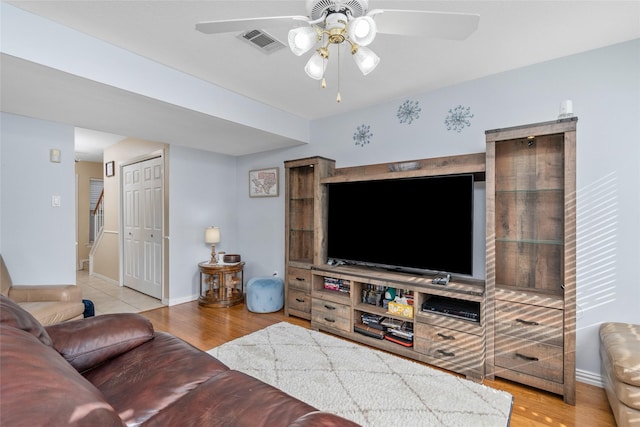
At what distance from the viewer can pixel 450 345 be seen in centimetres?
234

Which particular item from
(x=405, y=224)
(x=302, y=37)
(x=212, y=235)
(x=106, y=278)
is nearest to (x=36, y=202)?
(x=212, y=235)

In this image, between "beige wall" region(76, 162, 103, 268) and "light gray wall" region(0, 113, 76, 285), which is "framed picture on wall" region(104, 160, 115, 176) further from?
"light gray wall" region(0, 113, 76, 285)

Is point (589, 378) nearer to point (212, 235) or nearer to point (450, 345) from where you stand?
point (450, 345)

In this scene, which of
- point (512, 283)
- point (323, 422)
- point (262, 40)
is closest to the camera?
point (323, 422)

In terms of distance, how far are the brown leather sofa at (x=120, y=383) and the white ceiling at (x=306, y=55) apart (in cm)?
169

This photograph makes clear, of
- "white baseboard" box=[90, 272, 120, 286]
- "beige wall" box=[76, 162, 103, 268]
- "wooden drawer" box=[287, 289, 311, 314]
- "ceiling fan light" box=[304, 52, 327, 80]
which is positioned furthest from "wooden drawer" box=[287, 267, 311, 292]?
"beige wall" box=[76, 162, 103, 268]

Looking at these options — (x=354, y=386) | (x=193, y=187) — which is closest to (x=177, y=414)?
(x=354, y=386)

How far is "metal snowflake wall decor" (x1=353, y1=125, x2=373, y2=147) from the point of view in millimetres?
3313

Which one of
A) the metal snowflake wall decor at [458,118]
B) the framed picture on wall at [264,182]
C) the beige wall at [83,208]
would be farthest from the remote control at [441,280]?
the beige wall at [83,208]

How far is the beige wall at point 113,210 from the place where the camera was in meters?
4.74

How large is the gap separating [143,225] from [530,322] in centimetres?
493

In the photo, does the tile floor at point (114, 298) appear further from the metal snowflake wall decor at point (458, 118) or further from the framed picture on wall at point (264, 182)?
the metal snowflake wall decor at point (458, 118)

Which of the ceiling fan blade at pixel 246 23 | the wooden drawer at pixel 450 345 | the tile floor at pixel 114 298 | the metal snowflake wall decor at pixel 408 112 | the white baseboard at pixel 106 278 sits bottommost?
the tile floor at pixel 114 298

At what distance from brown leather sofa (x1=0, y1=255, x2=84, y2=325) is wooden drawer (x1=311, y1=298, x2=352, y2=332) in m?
2.09
